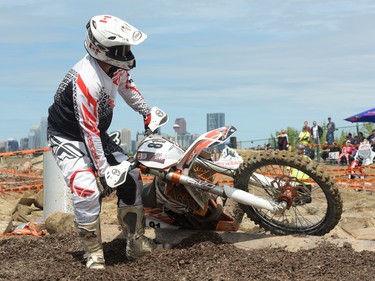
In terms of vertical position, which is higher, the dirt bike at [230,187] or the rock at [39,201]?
the dirt bike at [230,187]

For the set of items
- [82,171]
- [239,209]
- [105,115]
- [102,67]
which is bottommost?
[239,209]

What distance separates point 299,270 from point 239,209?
1.81 metres

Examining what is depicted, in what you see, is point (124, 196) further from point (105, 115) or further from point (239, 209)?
point (239, 209)


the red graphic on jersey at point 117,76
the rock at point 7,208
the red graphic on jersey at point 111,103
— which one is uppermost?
the red graphic on jersey at point 117,76

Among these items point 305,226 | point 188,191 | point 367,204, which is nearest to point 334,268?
point 305,226

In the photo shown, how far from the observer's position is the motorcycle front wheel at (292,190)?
19.5 ft

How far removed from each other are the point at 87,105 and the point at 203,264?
68.0 inches

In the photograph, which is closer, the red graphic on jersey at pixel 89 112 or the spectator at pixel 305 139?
the red graphic on jersey at pixel 89 112

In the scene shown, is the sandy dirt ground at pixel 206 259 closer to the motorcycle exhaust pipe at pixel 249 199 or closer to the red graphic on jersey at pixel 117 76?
the motorcycle exhaust pipe at pixel 249 199

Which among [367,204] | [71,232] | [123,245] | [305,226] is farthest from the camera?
[367,204]

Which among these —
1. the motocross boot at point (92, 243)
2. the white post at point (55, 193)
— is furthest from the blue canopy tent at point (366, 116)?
the motocross boot at point (92, 243)

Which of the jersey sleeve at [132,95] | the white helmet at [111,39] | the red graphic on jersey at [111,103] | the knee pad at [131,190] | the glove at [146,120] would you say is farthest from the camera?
the glove at [146,120]

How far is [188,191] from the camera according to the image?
6160mm

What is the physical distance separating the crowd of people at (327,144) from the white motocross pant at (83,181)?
1603cm
